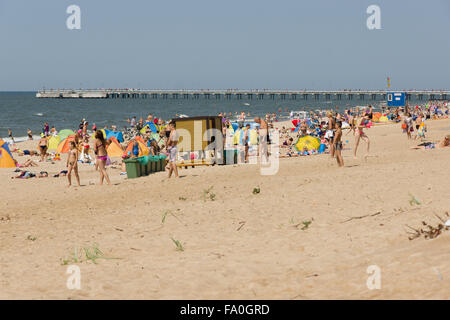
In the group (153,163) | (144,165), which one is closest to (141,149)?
(153,163)

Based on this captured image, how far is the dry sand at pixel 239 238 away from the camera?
5.23 m

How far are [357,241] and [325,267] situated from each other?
102 cm

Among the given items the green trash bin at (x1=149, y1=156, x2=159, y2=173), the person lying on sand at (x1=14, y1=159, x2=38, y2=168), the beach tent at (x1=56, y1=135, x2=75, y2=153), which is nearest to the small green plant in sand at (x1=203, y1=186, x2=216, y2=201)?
the green trash bin at (x1=149, y1=156, x2=159, y2=173)

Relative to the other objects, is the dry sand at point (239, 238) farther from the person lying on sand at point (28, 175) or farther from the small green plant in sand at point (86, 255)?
the person lying on sand at point (28, 175)

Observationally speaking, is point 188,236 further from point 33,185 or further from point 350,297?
point 33,185

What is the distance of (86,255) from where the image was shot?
681cm

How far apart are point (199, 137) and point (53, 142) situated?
1102 cm

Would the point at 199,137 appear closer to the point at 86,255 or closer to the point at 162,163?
the point at 162,163

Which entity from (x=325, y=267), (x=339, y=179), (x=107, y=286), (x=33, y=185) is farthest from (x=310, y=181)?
(x=33, y=185)

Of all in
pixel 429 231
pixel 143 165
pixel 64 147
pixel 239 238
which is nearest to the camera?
pixel 429 231

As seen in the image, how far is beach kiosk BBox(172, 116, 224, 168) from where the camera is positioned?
15695mm

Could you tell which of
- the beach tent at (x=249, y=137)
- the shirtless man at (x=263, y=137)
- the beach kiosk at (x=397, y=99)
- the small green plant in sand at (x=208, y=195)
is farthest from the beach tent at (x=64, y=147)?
the beach kiosk at (x=397, y=99)

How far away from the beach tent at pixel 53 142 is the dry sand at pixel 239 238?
1173 centimetres

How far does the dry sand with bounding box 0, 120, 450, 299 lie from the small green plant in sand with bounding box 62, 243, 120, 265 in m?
0.12
